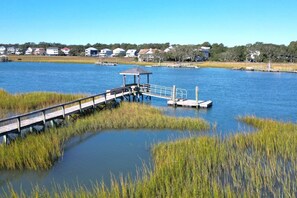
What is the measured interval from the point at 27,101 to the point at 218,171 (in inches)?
636

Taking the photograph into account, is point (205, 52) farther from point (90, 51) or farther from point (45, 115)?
point (45, 115)

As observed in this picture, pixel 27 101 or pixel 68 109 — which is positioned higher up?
pixel 27 101

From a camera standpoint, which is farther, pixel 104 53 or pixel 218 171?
→ pixel 104 53

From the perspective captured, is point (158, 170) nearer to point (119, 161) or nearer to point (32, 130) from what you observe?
point (119, 161)

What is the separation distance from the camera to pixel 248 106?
92.7 feet

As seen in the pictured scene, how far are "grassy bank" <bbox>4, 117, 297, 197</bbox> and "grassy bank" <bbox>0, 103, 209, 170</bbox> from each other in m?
2.30

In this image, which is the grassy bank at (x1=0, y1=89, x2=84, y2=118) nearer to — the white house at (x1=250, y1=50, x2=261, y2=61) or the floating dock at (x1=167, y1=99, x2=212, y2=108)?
the floating dock at (x1=167, y1=99, x2=212, y2=108)

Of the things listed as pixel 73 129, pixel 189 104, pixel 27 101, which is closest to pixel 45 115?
pixel 73 129

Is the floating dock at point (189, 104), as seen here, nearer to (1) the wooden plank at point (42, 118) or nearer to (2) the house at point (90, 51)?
(1) the wooden plank at point (42, 118)

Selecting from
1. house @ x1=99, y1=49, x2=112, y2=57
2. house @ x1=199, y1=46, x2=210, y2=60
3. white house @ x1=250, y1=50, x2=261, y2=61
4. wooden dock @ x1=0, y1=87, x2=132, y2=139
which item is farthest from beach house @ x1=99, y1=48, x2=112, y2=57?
wooden dock @ x1=0, y1=87, x2=132, y2=139

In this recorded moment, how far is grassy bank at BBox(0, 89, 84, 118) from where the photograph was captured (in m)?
20.8

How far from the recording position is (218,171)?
9797 mm

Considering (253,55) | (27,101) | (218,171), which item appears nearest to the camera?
(218,171)

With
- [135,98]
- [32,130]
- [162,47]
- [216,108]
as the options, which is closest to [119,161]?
[32,130]
